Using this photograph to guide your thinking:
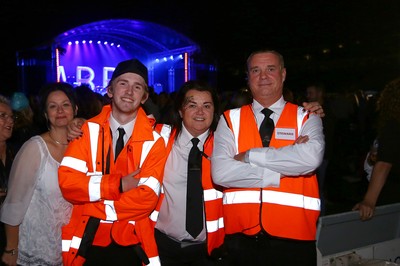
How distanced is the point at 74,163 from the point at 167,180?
0.68 meters

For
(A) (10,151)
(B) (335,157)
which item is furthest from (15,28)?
(A) (10,151)

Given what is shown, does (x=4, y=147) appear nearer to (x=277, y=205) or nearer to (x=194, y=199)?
(x=194, y=199)

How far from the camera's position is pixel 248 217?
109 inches

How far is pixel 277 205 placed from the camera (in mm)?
2756

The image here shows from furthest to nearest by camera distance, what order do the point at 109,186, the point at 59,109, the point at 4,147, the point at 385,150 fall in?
1. the point at 385,150
2. the point at 4,147
3. the point at 59,109
4. the point at 109,186

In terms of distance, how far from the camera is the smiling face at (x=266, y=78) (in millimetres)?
3008

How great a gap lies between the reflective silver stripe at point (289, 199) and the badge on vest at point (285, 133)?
0.38 m

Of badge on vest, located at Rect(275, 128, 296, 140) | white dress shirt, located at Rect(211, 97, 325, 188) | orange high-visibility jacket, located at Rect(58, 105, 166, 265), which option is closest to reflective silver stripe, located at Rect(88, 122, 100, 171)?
orange high-visibility jacket, located at Rect(58, 105, 166, 265)

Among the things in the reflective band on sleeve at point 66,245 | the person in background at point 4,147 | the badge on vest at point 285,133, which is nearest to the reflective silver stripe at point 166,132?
the badge on vest at point 285,133

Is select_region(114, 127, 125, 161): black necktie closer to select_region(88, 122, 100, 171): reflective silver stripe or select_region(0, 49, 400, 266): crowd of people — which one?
select_region(0, 49, 400, 266): crowd of people

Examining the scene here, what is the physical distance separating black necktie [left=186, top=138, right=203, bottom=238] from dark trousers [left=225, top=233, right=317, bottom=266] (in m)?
0.37

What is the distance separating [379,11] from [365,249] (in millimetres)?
11113

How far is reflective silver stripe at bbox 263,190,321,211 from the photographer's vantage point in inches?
109

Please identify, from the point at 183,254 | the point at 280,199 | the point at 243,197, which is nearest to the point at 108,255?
the point at 183,254
